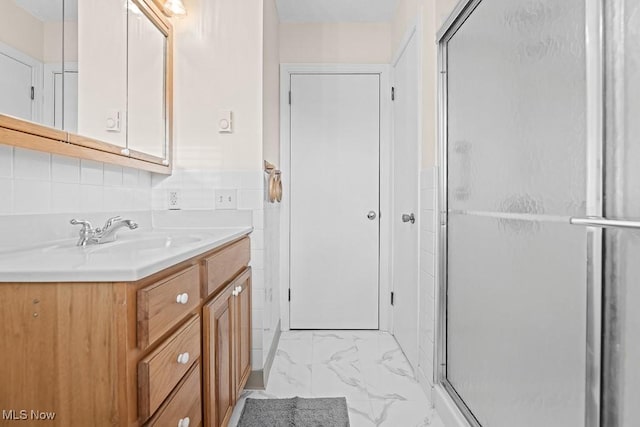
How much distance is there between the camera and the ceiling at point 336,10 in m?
3.00

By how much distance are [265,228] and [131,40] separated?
44.4 inches

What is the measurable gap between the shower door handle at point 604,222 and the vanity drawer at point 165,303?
974 mm

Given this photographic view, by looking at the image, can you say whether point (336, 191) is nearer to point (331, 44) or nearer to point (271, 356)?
point (331, 44)

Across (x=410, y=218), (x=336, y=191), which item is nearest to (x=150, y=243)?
(x=410, y=218)

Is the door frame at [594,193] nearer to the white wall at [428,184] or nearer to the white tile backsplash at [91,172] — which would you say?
the white wall at [428,184]

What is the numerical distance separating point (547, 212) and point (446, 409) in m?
1.13

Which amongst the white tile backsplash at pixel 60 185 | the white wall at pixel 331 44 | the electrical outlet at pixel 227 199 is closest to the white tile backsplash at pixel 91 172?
the white tile backsplash at pixel 60 185

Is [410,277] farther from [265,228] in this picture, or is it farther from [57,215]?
[57,215]

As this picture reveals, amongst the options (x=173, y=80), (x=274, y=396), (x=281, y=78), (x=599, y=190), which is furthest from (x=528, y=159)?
(x=281, y=78)

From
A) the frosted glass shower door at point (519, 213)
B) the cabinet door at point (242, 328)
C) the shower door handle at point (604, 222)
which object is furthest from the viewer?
the cabinet door at point (242, 328)

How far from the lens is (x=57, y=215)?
1.54 metres

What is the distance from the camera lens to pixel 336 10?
312 cm

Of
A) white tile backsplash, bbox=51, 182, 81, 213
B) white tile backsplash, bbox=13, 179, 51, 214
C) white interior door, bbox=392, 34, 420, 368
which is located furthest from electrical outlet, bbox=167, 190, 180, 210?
white interior door, bbox=392, 34, 420, 368

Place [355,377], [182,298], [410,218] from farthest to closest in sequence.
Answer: [410,218] → [355,377] → [182,298]
